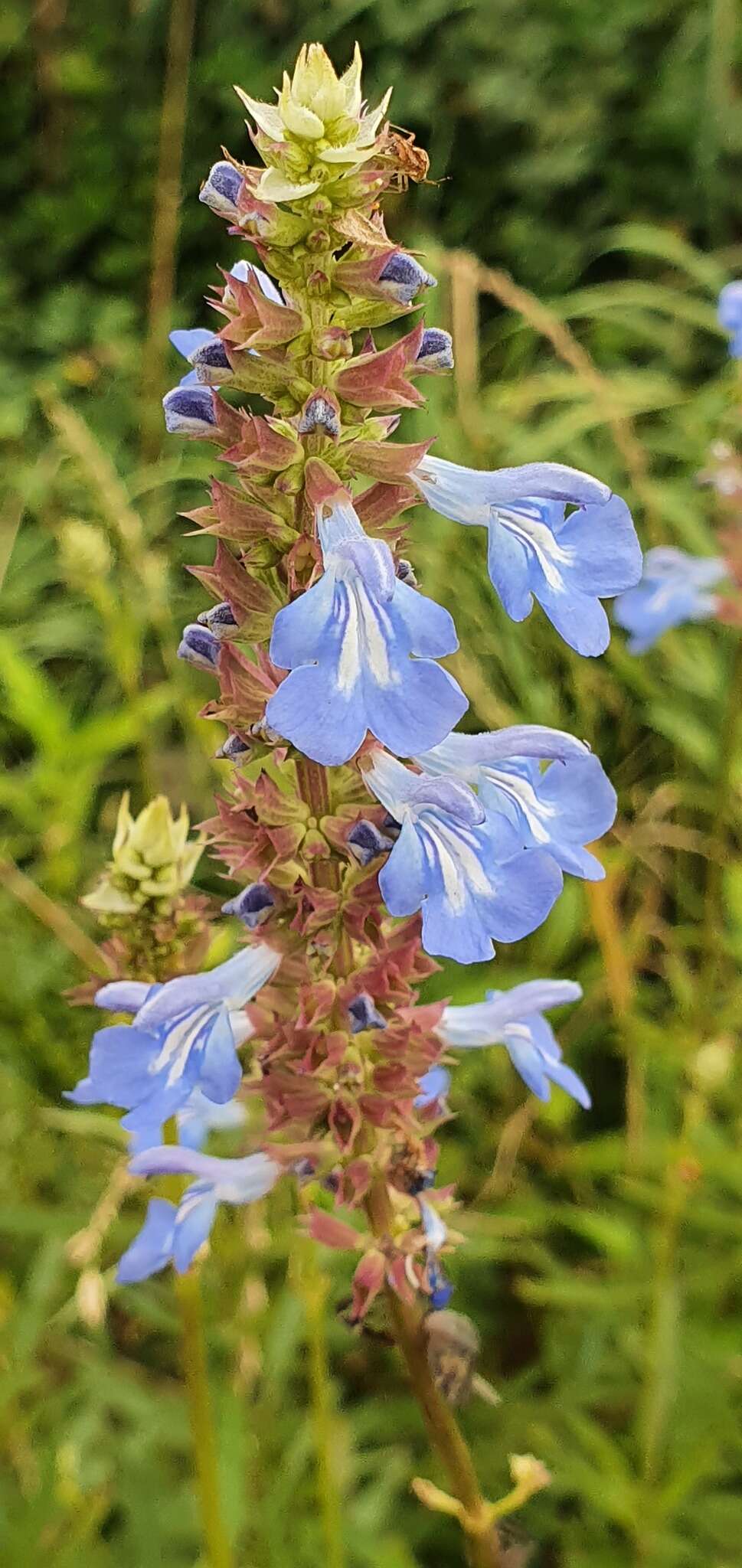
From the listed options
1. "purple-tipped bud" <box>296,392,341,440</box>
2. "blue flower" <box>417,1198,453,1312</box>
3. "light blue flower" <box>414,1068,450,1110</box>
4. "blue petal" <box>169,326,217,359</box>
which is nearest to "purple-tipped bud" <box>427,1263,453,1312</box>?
"blue flower" <box>417,1198,453,1312</box>

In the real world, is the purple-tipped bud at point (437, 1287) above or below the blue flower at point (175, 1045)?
below

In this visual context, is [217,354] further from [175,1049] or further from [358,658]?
[175,1049]

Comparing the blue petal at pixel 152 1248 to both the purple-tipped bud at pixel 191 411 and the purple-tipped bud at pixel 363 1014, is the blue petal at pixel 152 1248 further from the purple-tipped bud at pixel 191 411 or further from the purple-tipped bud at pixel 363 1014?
the purple-tipped bud at pixel 191 411

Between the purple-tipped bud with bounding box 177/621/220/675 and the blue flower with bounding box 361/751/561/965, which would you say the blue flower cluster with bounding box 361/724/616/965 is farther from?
the purple-tipped bud with bounding box 177/621/220/675

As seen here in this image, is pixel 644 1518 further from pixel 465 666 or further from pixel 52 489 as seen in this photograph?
pixel 52 489

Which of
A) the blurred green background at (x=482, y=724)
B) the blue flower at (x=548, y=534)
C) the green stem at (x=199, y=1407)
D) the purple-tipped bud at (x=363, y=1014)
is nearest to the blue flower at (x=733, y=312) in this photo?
the blurred green background at (x=482, y=724)

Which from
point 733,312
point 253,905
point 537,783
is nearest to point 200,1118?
point 253,905
